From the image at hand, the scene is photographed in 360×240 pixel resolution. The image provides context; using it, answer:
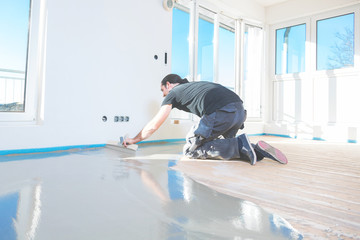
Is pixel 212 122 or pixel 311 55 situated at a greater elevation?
pixel 311 55

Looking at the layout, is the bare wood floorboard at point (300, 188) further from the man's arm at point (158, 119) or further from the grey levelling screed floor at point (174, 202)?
the man's arm at point (158, 119)

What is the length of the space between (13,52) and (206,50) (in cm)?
309

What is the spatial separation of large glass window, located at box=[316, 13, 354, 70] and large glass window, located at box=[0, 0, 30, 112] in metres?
4.88

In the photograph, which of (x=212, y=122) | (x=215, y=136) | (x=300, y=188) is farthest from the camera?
(x=215, y=136)

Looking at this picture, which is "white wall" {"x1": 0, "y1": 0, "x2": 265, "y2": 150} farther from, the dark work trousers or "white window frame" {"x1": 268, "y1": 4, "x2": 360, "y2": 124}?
"white window frame" {"x1": 268, "y1": 4, "x2": 360, "y2": 124}

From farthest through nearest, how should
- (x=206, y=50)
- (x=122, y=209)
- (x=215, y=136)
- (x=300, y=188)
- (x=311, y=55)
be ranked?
(x=311, y=55)
(x=206, y=50)
(x=215, y=136)
(x=300, y=188)
(x=122, y=209)

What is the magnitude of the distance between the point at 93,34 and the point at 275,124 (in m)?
4.15

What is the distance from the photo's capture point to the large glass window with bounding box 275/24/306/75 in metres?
5.11

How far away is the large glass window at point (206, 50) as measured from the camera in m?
4.39

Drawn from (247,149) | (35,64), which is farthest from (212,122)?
(35,64)

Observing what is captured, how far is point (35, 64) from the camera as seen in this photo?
2.52 m

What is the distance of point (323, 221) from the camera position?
3.01 feet

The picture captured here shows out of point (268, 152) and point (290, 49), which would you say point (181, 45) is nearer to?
point (290, 49)

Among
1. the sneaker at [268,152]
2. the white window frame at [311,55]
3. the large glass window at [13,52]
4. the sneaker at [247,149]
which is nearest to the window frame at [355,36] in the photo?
the white window frame at [311,55]
